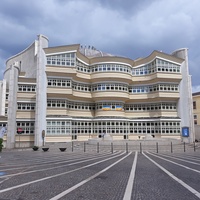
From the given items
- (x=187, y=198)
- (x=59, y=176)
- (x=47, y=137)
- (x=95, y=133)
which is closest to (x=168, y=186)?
(x=187, y=198)

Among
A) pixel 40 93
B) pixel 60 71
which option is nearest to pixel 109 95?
pixel 60 71

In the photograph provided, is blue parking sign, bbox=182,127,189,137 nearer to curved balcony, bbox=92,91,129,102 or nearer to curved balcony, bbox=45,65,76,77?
curved balcony, bbox=92,91,129,102

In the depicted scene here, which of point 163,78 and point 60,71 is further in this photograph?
point 163,78

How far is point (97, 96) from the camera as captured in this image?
1555 inches

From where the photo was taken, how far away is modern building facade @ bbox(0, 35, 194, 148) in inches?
1372

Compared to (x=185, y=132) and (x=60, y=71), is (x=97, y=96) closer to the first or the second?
(x=60, y=71)

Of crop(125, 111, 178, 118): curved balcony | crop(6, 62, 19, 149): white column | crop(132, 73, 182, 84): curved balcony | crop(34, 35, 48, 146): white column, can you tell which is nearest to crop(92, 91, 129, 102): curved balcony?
crop(125, 111, 178, 118): curved balcony

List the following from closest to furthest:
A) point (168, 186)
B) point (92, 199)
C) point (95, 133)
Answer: point (92, 199), point (168, 186), point (95, 133)

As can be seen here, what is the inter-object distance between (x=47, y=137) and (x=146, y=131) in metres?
18.8

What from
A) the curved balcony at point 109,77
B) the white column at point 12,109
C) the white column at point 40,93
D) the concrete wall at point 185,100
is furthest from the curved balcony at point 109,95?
the white column at point 12,109

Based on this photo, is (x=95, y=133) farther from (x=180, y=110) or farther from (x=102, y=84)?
(x=180, y=110)

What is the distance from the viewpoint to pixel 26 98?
3575 centimetres

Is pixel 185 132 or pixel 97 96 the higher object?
pixel 97 96

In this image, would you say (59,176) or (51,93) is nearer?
(59,176)
